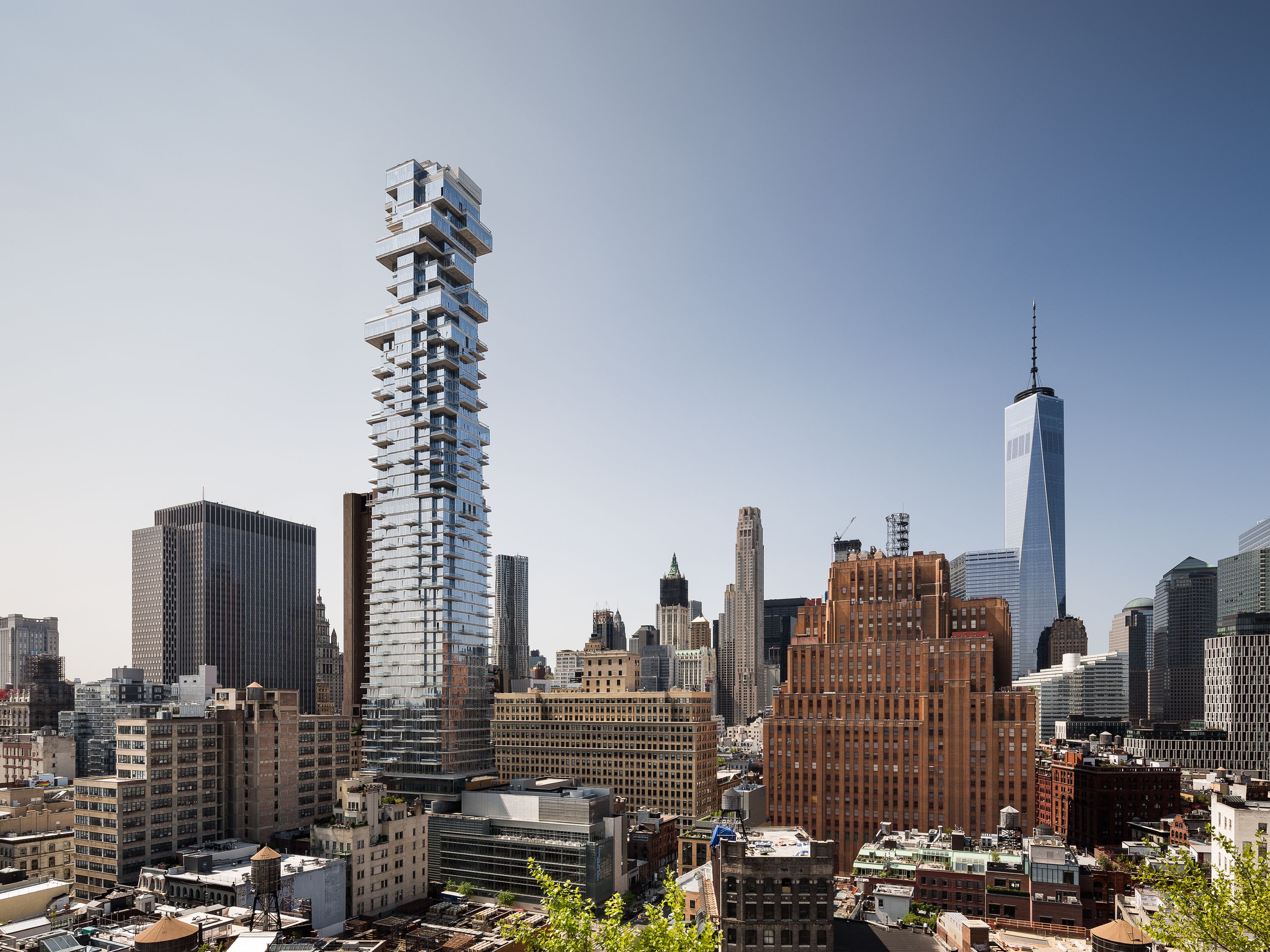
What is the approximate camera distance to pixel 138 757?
517ft

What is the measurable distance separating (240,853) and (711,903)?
297 feet

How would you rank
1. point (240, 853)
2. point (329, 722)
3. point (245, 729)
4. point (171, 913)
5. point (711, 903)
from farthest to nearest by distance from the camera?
point (329, 722) < point (245, 729) < point (240, 853) < point (171, 913) < point (711, 903)

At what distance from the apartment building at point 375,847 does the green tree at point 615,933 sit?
3783 inches

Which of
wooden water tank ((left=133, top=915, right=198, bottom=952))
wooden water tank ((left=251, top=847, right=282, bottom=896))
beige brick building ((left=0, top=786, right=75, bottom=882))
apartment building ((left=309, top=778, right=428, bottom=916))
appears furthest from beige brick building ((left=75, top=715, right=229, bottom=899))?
wooden water tank ((left=133, top=915, right=198, bottom=952))

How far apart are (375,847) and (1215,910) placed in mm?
125792

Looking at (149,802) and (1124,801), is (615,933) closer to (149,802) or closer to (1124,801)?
(149,802)

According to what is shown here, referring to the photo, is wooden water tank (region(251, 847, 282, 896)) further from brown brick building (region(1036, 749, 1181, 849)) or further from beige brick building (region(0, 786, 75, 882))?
brown brick building (region(1036, 749, 1181, 849))

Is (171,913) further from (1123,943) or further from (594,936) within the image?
(1123,943)

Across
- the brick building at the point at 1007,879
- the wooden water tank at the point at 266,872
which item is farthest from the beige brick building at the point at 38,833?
the brick building at the point at 1007,879

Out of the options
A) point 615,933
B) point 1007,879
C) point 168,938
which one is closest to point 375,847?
point 168,938

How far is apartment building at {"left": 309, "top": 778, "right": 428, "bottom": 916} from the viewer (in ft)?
444

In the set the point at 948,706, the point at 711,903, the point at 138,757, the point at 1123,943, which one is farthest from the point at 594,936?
the point at 948,706

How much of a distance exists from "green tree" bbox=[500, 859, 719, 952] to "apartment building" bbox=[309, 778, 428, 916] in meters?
96.1

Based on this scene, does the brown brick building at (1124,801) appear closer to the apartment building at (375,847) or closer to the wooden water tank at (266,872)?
the apartment building at (375,847)
